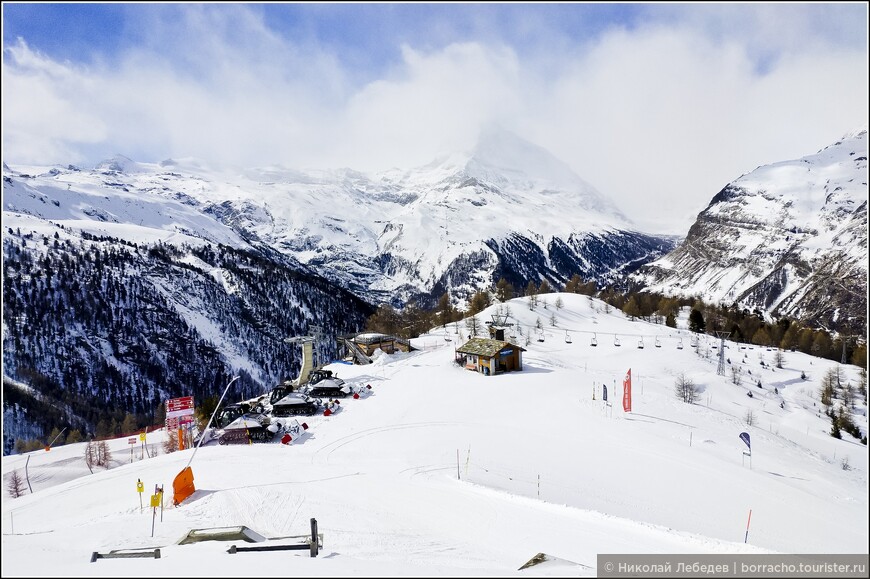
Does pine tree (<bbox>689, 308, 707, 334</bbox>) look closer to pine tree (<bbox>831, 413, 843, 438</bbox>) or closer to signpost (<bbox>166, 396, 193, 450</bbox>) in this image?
pine tree (<bbox>831, 413, 843, 438</bbox>)

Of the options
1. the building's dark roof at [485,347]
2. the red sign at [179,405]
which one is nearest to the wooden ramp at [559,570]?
the red sign at [179,405]

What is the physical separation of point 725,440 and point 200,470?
36265mm

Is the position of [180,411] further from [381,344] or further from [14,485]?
[381,344]

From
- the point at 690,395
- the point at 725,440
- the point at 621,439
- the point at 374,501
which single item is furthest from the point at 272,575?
the point at 690,395

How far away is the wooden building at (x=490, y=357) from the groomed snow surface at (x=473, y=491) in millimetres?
3678

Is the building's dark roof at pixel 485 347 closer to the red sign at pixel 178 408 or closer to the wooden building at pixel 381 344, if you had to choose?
the wooden building at pixel 381 344

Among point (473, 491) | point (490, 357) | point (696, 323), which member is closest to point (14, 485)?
point (490, 357)

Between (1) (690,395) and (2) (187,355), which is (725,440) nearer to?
(1) (690,395)

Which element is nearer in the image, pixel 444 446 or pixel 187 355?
pixel 444 446

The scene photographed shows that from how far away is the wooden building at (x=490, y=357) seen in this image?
49469 mm

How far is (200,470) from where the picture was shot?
25.3 meters

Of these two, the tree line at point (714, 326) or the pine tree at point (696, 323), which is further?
the pine tree at point (696, 323)

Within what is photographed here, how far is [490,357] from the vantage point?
4934 cm

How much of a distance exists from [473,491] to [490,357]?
92.5 feet
